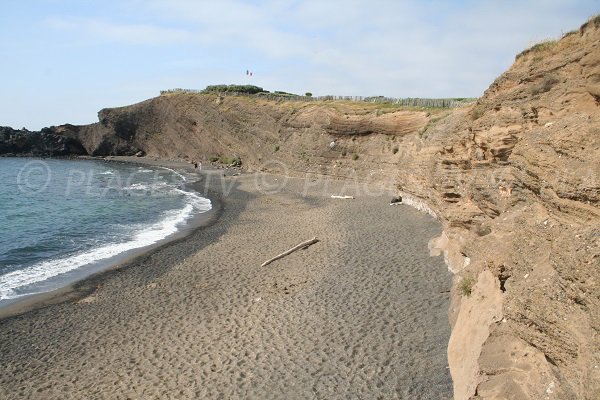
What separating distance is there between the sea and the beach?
2.18 meters

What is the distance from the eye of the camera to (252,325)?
1205 centimetres

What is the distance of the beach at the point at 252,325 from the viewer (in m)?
9.55

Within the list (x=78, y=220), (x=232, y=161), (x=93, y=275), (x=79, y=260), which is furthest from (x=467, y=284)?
(x=232, y=161)

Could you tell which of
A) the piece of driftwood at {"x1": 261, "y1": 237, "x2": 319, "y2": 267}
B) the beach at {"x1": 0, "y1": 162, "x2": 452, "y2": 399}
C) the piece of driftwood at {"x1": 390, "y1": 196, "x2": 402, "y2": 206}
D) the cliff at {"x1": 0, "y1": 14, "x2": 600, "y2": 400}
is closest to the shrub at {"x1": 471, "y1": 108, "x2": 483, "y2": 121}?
the cliff at {"x1": 0, "y1": 14, "x2": 600, "y2": 400}


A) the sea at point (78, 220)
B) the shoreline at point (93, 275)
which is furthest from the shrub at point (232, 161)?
the shoreline at point (93, 275)

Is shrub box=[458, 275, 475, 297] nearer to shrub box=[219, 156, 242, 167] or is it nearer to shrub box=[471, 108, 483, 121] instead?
shrub box=[471, 108, 483, 121]

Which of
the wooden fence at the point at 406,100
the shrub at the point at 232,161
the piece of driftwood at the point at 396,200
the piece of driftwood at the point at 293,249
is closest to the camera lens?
the piece of driftwood at the point at 293,249

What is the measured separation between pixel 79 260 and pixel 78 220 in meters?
9.46

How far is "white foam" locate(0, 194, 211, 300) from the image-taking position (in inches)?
663

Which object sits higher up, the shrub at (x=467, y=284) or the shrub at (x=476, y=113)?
the shrub at (x=476, y=113)

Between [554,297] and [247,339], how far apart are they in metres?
7.72

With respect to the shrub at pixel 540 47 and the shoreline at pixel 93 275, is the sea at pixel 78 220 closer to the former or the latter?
the shoreline at pixel 93 275

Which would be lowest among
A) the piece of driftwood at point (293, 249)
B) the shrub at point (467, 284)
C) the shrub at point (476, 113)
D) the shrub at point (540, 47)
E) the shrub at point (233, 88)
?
the piece of driftwood at point (293, 249)

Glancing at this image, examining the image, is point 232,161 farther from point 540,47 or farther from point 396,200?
point 540,47
